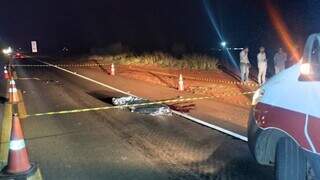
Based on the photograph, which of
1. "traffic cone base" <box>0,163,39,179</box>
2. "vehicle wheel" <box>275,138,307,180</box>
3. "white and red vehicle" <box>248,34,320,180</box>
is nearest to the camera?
"white and red vehicle" <box>248,34,320,180</box>

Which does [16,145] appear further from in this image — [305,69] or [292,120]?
[305,69]

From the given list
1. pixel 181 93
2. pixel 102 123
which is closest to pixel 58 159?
pixel 102 123

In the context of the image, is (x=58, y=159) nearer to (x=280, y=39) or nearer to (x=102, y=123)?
(x=102, y=123)

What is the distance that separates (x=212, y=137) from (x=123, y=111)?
3.80 meters

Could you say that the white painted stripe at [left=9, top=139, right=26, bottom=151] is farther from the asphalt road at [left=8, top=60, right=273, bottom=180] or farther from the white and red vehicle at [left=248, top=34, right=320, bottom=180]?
the white and red vehicle at [left=248, top=34, right=320, bottom=180]

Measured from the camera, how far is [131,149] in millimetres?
7938

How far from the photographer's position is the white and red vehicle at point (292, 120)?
4191 mm

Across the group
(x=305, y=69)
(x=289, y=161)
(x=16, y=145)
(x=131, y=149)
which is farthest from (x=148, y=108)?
(x=305, y=69)

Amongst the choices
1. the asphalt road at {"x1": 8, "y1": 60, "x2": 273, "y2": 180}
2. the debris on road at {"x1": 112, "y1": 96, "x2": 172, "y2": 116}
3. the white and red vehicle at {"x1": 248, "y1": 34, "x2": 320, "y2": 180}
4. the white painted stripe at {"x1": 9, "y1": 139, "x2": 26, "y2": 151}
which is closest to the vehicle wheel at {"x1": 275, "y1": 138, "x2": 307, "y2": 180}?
the white and red vehicle at {"x1": 248, "y1": 34, "x2": 320, "y2": 180}

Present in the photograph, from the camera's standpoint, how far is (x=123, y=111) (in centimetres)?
1209

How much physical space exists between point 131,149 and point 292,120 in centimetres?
393

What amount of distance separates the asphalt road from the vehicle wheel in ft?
4.02

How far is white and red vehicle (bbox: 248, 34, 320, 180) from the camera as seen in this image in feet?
13.8

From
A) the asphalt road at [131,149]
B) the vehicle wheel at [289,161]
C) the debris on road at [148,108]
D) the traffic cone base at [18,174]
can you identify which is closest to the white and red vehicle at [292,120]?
the vehicle wheel at [289,161]
